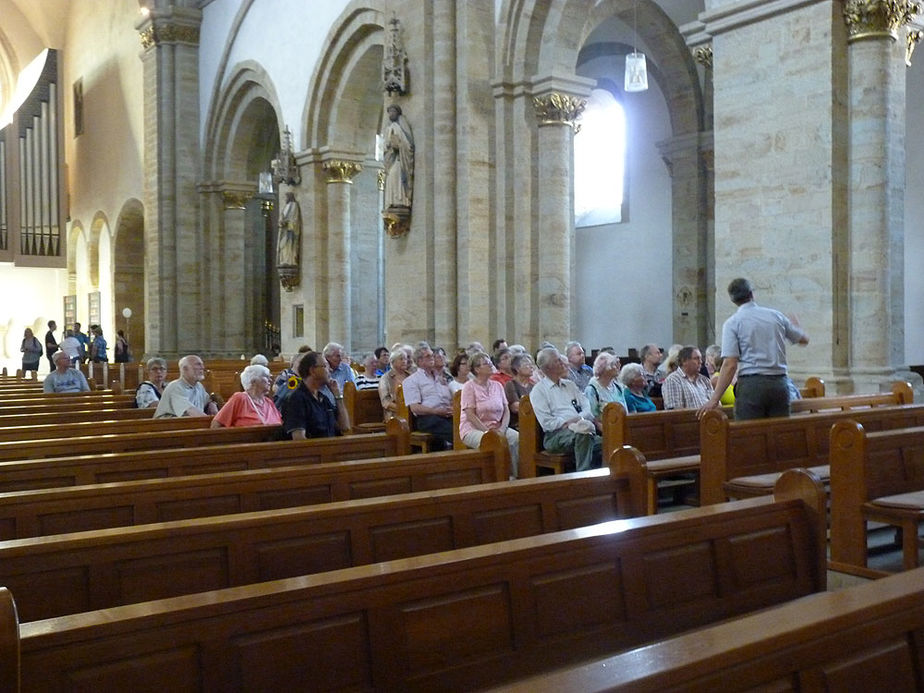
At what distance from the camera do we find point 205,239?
2064 centimetres

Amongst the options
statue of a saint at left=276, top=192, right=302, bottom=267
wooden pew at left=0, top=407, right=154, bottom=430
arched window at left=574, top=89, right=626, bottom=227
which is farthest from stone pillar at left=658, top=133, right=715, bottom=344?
wooden pew at left=0, top=407, right=154, bottom=430

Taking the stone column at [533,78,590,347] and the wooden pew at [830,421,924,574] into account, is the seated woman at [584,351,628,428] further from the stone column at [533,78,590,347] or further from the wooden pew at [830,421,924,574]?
the stone column at [533,78,590,347]

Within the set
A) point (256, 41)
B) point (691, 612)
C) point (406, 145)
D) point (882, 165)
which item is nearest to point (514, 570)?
point (691, 612)

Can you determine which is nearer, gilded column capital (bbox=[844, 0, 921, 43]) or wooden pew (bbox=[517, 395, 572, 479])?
wooden pew (bbox=[517, 395, 572, 479])

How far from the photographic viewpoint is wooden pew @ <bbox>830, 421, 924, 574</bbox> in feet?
14.1

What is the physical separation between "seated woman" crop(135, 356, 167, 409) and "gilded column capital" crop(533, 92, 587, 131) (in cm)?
595

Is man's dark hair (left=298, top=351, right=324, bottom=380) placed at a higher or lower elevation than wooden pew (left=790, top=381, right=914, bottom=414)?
higher

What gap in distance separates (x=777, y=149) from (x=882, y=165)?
3.03 feet

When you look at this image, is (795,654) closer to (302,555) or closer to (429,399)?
(302,555)

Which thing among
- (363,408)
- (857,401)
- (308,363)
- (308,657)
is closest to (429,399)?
(363,408)

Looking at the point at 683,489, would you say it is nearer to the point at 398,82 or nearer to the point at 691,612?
the point at 691,612

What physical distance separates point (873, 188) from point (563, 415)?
12.3ft

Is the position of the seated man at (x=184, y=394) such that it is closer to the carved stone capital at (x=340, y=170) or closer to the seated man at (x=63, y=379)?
the seated man at (x=63, y=379)

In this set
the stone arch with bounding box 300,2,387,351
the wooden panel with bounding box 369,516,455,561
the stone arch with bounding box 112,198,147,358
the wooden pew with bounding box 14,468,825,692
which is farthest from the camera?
the stone arch with bounding box 112,198,147,358
